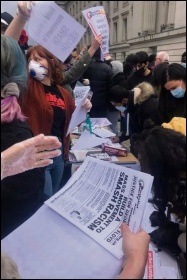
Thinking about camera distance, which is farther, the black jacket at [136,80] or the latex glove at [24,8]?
the black jacket at [136,80]

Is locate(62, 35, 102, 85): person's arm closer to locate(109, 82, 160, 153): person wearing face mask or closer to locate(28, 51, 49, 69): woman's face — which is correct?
locate(28, 51, 49, 69): woman's face

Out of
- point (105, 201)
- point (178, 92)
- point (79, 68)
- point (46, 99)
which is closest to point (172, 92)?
point (178, 92)

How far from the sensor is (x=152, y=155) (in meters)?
0.80

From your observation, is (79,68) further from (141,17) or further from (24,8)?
(141,17)

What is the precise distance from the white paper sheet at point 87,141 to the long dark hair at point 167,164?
1.21m

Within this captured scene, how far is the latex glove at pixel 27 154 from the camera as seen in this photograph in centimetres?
64

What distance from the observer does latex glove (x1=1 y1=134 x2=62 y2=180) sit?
642mm

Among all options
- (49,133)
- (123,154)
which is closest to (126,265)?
(49,133)

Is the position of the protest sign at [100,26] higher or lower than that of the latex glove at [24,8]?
higher

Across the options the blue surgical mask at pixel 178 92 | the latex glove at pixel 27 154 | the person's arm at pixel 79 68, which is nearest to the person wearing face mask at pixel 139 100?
the blue surgical mask at pixel 178 92

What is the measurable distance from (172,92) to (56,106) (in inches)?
34.8

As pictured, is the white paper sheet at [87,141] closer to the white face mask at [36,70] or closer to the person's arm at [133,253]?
the white face mask at [36,70]

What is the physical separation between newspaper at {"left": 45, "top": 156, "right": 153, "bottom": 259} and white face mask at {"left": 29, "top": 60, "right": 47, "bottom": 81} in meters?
0.79

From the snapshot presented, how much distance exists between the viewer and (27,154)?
0.70 m
